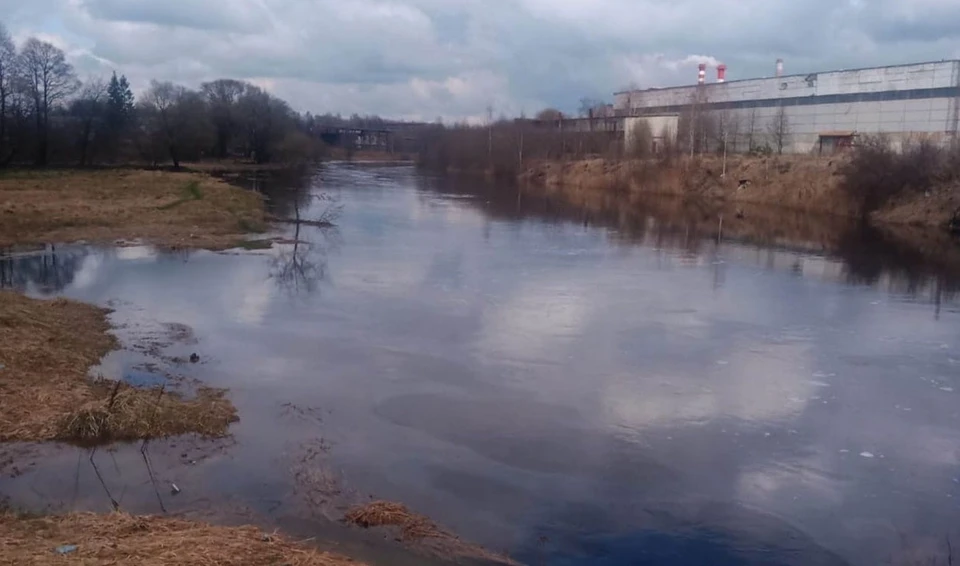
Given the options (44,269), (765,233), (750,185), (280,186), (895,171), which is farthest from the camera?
(280,186)

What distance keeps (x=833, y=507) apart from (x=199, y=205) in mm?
25940

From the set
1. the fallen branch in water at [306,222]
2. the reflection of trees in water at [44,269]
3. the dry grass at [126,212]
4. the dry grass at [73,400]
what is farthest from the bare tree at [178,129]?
the dry grass at [73,400]

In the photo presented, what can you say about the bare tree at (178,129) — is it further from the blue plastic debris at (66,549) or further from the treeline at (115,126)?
the blue plastic debris at (66,549)

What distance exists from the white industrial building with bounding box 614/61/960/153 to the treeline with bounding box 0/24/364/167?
1189 inches

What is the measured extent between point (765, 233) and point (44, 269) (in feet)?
74.4

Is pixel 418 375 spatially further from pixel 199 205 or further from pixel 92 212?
pixel 199 205

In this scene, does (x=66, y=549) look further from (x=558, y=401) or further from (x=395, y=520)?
(x=558, y=401)

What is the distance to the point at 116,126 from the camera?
191 ft

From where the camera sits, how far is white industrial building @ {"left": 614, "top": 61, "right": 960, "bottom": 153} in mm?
46562

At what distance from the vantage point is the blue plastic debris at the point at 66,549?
5456 mm

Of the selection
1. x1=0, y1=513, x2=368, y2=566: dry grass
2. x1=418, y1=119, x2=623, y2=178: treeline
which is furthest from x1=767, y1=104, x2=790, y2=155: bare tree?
x1=0, y1=513, x2=368, y2=566: dry grass

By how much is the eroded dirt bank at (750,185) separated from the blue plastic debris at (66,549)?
110 ft

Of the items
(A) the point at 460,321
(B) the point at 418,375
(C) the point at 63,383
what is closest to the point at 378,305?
(A) the point at 460,321

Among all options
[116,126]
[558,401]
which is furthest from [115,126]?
[558,401]
